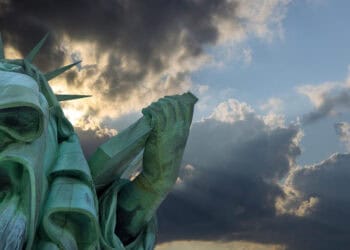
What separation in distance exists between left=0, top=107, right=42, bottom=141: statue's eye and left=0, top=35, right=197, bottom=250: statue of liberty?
2cm

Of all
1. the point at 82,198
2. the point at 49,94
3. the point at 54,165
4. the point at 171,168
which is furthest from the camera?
the point at 49,94

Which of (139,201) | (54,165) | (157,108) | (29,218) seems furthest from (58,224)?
(157,108)

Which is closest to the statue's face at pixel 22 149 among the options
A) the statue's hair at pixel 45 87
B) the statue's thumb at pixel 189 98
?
the statue's hair at pixel 45 87

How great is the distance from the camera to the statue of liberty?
442 inches

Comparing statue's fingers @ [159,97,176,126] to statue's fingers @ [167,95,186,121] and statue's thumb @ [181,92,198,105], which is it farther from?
statue's thumb @ [181,92,198,105]

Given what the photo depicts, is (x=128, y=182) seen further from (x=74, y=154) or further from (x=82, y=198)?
(x=82, y=198)

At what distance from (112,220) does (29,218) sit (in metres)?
2.71

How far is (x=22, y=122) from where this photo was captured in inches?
460

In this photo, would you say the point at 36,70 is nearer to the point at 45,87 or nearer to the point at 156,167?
the point at 45,87

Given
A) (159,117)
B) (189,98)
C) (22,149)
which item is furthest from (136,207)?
(22,149)

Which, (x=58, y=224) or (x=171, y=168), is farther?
(x=171, y=168)

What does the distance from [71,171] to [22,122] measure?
1568 millimetres

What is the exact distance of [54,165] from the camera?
42.0 feet

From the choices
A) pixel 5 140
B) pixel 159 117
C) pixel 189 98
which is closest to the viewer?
pixel 5 140
